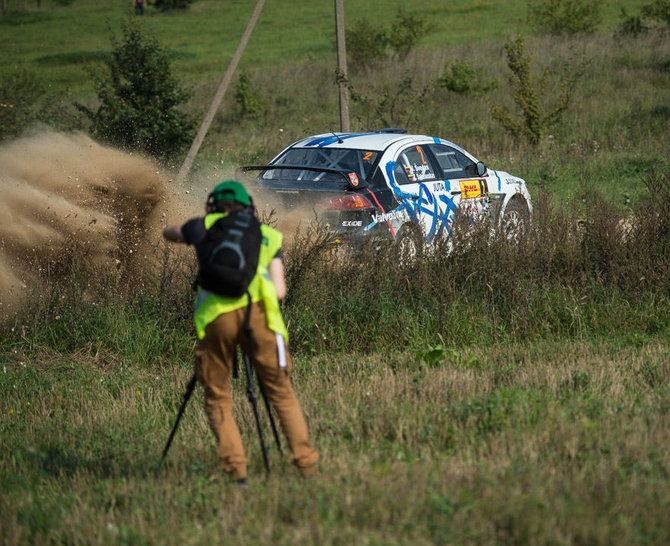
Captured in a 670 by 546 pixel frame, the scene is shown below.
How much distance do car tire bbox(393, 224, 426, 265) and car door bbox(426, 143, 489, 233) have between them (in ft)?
4.90

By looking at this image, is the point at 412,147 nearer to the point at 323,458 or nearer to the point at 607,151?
the point at 323,458

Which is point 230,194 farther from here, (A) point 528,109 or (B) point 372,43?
(B) point 372,43

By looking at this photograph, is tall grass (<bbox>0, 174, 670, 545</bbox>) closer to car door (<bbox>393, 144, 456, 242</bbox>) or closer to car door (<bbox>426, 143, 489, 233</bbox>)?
car door (<bbox>393, 144, 456, 242</bbox>)

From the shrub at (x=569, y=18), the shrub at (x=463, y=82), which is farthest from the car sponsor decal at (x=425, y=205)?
the shrub at (x=569, y=18)

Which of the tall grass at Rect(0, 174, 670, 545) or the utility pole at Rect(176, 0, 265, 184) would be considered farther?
the utility pole at Rect(176, 0, 265, 184)

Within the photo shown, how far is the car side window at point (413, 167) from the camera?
30.7 feet

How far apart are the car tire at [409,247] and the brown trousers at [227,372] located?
3.99 meters

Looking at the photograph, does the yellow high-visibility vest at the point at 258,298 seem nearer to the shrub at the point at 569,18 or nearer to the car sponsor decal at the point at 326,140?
the car sponsor decal at the point at 326,140

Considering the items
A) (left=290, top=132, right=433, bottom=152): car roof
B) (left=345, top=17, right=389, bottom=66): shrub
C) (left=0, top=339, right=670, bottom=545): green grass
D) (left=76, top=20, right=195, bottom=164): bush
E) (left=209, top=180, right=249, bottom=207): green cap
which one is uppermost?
(left=345, top=17, right=389, bottom=66): shrub

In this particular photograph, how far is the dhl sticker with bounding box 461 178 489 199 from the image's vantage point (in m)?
10.2

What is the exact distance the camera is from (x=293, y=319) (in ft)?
25.1

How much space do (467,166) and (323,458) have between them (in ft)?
21.8

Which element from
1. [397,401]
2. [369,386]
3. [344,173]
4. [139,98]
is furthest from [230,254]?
[139,98]

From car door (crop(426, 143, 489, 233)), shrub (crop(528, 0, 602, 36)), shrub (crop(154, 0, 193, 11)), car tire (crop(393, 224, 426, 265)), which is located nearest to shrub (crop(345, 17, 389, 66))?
shrub (crop(528, 0, 602, 36))
